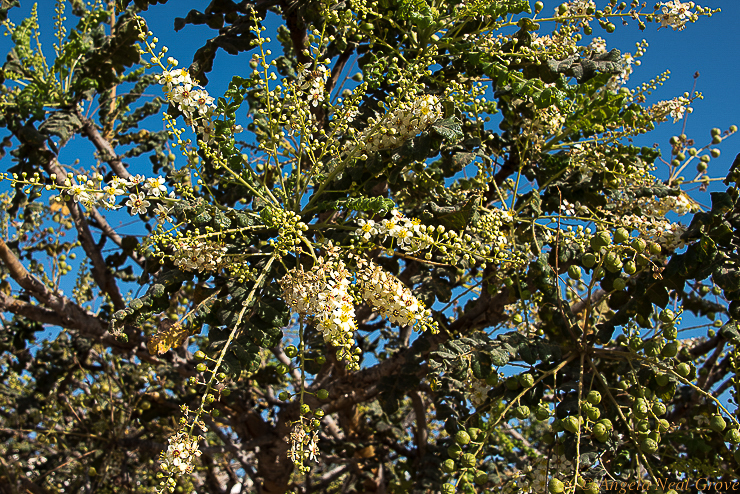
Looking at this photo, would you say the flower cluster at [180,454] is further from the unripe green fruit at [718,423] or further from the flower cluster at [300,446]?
the unripe green fruit at [718,423]

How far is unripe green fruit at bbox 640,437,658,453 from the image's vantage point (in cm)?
191

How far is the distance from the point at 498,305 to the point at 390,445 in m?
1.63

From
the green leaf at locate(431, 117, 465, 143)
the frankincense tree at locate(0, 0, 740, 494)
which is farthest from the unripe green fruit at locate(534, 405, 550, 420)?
the green leaf at locate(431, 117, 465, 143)

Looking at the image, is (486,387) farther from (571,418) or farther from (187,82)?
(187,82)

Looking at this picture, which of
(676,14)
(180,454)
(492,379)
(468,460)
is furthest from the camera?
(676,14)

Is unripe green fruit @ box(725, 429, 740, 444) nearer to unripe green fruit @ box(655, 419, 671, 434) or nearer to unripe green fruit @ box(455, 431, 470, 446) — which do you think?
unripe green fruit @ box(655, 419, 671, 434)

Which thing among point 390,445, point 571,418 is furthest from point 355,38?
point 390,445

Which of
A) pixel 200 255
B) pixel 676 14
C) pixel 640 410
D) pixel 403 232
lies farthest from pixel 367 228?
pixel 676 14

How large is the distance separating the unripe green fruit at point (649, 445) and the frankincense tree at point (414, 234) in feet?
0.12

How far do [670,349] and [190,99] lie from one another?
2.02 m

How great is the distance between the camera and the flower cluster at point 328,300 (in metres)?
1.72

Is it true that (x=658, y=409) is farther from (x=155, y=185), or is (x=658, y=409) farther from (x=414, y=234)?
(x=155, y=185)

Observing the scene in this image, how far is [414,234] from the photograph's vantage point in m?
1.96

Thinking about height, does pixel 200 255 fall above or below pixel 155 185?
below
